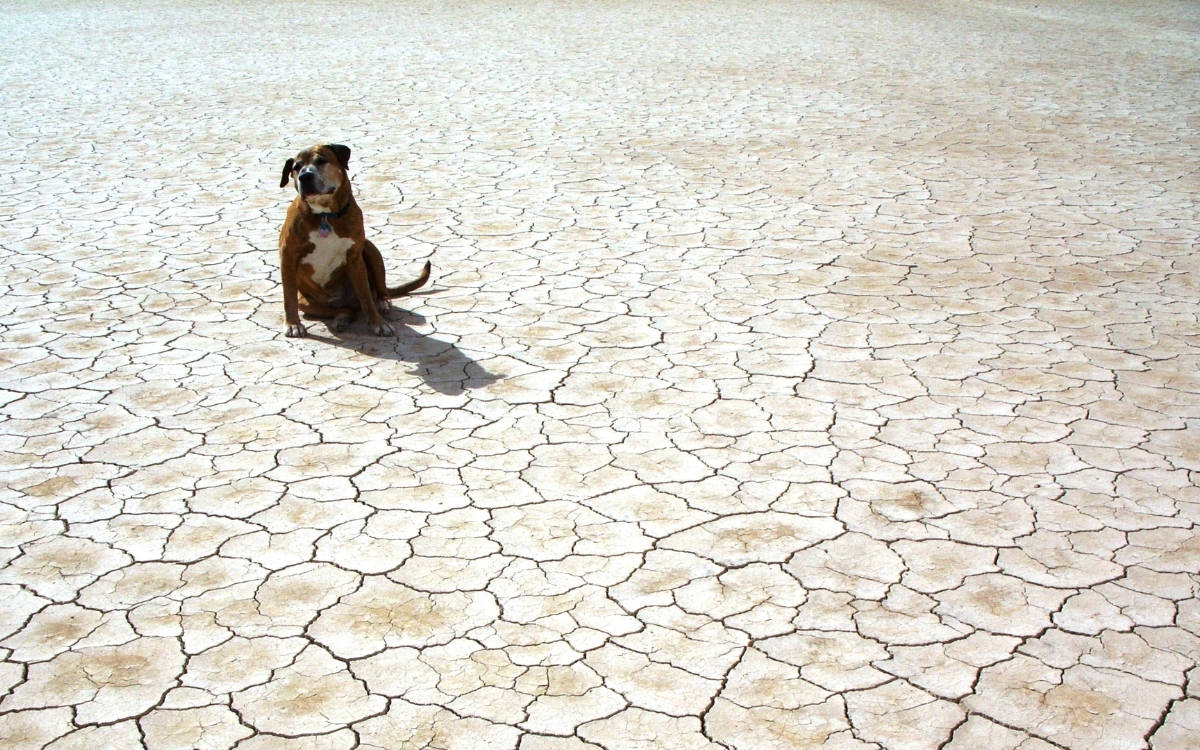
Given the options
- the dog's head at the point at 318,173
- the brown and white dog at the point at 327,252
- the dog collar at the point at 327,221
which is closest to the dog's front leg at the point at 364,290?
the brown and white dog at the point at 327,252

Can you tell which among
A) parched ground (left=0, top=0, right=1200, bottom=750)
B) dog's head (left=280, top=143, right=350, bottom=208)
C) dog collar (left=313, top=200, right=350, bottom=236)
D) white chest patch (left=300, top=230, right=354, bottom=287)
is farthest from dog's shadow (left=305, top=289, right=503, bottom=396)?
dog's head (left=280, top=143, right=350, bottom=208)

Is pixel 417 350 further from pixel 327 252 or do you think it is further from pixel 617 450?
pixel 617 450

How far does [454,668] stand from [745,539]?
39.0 inches

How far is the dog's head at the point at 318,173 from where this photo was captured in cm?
458

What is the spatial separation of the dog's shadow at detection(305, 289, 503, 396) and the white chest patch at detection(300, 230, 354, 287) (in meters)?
0.25

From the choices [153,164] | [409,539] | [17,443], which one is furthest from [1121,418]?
[153,164]

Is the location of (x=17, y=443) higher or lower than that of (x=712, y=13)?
lower

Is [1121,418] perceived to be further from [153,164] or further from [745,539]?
[153,164]

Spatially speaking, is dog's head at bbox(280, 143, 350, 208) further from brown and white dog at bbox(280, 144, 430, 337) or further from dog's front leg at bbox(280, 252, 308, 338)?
dog's front leg at bbox(280, 252, 308, 338)

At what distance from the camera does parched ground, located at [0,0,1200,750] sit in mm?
2738

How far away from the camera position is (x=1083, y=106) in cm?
1018

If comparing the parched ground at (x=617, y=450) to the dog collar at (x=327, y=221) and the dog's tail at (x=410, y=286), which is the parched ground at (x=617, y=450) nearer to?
the dog's tail at (x=410, y=286)

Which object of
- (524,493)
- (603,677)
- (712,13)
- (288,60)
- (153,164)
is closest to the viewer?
(603,677)

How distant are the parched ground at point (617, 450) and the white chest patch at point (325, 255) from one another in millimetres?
277
